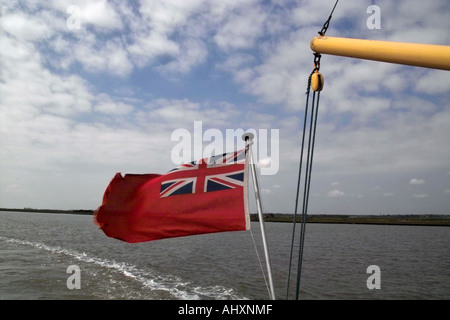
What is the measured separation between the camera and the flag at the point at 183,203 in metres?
5.45

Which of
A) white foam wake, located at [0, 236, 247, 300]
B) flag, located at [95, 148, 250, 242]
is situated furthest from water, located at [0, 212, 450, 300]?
flag, located at [95, 148, 250, 242]

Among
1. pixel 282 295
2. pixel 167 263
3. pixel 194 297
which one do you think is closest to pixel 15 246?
pixel 167 263

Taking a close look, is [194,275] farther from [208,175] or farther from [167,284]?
[208,175]

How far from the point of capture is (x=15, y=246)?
2828 cm

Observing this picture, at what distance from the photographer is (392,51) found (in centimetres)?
375

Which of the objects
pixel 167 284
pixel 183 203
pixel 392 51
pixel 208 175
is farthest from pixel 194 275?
pixel 392 51

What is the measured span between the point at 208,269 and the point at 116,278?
5.50 metres

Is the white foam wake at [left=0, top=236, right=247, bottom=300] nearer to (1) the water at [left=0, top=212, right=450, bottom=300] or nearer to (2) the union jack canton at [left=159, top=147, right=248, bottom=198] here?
(1) the water at [left=0, top=212, right=450, bottom=300]

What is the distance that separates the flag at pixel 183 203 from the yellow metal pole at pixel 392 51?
2188mm

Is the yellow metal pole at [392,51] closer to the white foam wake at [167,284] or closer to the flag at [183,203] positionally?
the flag at [183,203]

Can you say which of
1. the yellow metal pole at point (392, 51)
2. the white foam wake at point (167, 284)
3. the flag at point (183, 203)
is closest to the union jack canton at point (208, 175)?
the flag at point (183, 203)

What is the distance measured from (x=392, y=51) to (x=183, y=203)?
3792 millimetres

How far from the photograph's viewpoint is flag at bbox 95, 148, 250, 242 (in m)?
5.45
